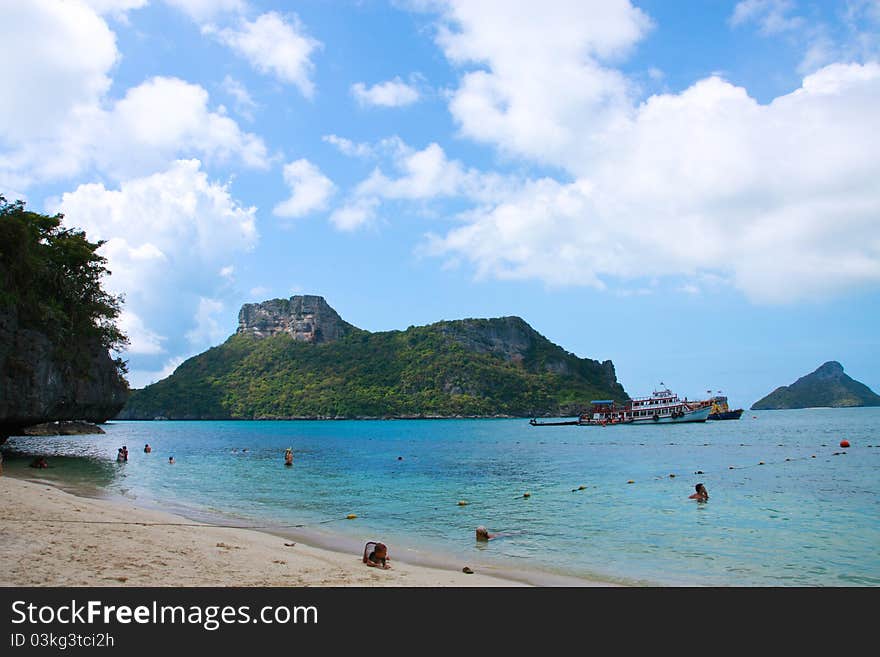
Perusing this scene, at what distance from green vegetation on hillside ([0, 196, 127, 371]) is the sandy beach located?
23.7 m

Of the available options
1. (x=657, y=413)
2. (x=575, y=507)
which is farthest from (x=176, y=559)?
(x=657, y=413)

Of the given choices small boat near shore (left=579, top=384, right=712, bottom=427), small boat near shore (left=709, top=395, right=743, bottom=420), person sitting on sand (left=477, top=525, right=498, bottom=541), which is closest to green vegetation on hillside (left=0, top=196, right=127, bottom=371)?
person sitting on sand (left=477, top=525, right=498, bottom=541)

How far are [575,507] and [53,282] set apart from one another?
40.7 m

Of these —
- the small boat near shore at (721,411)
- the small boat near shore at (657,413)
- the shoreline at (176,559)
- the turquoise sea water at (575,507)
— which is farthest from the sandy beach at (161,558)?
the small boat near shore at (721,411)

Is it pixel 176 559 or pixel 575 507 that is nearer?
pixel 176 559

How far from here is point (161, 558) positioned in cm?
1116

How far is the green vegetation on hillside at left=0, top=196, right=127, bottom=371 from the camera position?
34.8 meters

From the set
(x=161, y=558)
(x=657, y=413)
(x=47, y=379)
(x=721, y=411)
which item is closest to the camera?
(x=161, y=558)

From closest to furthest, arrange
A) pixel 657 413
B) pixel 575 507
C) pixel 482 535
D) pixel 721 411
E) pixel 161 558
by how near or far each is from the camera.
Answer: pixel 161 558, pixel 482 535, pixel 575 507, pixel 657 413, pixel 721 411

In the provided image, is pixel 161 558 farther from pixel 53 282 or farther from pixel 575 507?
pixel 53 282

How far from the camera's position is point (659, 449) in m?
57.7

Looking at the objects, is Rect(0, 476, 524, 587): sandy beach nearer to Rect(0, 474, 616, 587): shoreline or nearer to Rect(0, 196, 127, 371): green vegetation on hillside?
Rect(0, 474, 616, 587): shoreline
